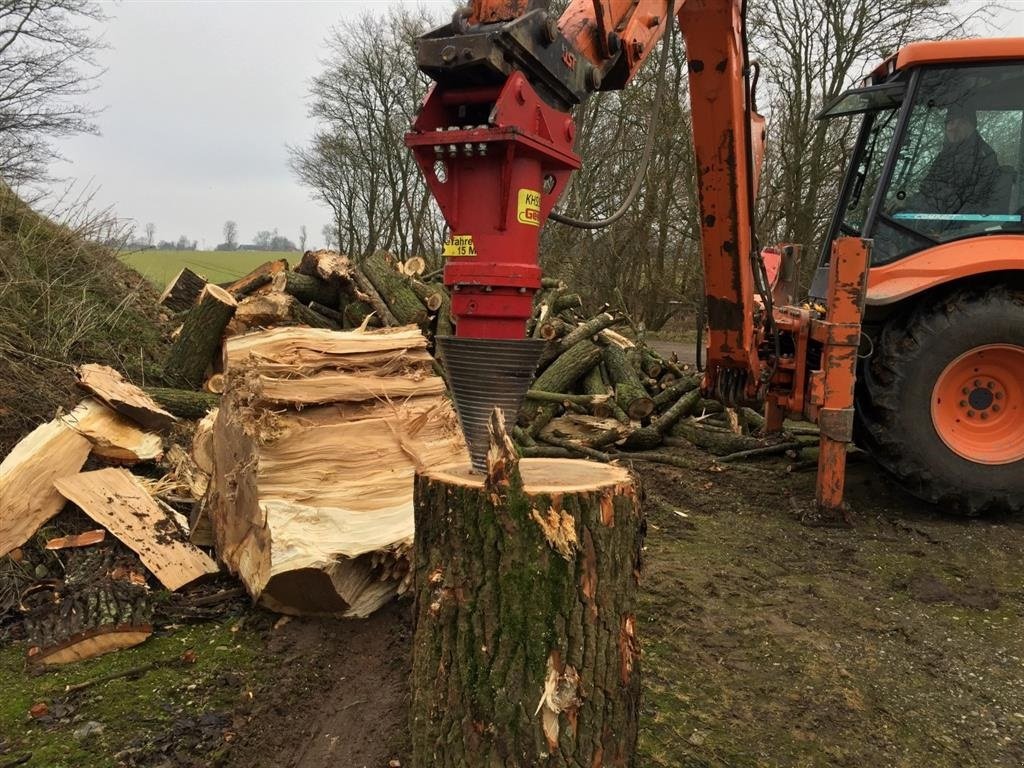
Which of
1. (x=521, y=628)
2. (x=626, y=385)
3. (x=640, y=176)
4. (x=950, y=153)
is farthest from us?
(x=626, y=385)

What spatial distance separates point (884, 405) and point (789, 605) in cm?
170

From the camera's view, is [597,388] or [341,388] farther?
[597,388]

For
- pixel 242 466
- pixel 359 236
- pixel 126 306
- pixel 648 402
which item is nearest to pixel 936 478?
pixel 648 402

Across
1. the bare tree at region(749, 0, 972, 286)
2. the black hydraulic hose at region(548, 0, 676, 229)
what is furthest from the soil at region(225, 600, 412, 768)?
the bare tree at region(749, 0, 972, 286)

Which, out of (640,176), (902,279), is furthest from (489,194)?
(902,279)

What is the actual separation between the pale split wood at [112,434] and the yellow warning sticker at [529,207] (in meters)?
3.25

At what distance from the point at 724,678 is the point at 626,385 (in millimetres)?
4797

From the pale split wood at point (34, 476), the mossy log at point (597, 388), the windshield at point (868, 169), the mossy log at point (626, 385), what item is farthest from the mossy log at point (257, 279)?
the windshield at point (868, 169)

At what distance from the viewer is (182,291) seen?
802 centimetres

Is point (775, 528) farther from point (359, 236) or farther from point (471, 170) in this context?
point (359, 236)

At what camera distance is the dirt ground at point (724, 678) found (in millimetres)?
2467

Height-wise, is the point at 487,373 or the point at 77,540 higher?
the point at 487,373

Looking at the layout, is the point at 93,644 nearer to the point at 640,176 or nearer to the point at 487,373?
the point at 487,373

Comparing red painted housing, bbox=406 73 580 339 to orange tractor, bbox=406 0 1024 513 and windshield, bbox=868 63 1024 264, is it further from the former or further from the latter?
windshield, bbox=868 63 1024 264
